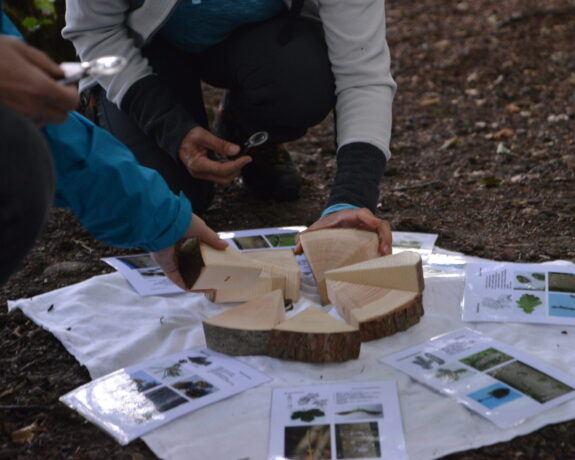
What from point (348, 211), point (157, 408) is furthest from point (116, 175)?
point (348, 211)

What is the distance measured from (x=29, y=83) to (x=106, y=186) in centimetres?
39

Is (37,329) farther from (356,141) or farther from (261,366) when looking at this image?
(356,141)

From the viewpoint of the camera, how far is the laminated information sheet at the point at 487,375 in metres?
1.41

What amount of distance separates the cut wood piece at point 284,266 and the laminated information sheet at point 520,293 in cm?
44

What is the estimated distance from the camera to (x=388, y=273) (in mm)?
1822

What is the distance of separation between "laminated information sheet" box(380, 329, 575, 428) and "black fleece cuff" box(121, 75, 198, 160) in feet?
3.22

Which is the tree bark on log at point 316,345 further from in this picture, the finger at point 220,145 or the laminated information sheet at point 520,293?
Answer: the finger at point 220,145

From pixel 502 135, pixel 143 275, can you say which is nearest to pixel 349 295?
pixel 143 275

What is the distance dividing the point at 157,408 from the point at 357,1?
1.32 m

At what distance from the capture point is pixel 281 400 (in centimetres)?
148

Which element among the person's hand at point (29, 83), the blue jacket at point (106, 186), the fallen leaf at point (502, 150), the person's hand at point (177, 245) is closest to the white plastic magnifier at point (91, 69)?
the person's hand at point (29, 83)

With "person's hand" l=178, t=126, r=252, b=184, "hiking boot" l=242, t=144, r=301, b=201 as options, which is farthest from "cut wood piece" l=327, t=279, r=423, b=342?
"hiking boot" l=242, t=144, r=301, b=201

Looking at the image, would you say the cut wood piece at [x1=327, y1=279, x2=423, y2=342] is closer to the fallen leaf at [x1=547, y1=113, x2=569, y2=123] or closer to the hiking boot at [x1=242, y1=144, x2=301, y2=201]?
the hiking boot at [x1=242, y1=144, x2=301, y2=201]

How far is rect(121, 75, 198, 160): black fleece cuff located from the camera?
7.17 feet
